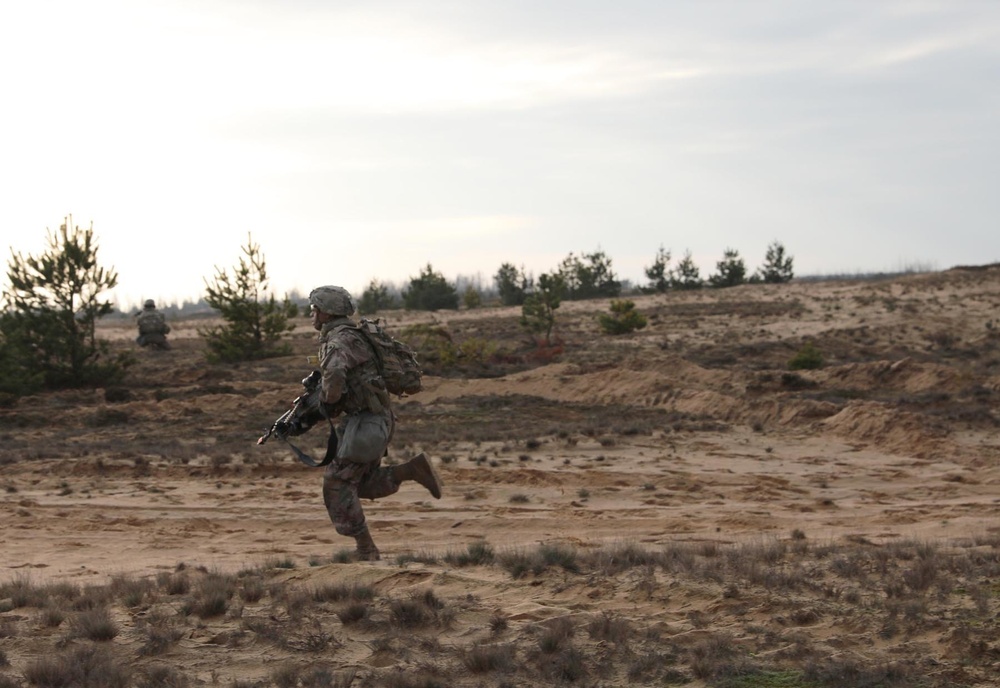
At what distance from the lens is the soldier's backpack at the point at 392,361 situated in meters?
8.64

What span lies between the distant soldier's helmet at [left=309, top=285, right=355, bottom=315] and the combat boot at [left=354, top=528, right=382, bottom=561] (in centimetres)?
176

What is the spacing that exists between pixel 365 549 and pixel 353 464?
2.40ft

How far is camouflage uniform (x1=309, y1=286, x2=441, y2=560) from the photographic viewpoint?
8.44m

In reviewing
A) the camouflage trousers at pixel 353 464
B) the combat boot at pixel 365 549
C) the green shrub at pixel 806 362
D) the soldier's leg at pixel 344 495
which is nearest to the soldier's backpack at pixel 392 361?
the camouflage trousers at pixel 353 464

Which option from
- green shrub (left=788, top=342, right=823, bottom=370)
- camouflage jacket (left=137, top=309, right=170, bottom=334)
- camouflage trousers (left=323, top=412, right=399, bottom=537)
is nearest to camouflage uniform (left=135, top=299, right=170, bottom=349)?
camouflage jacket (left=137, top=309, right=170, bottom=334)

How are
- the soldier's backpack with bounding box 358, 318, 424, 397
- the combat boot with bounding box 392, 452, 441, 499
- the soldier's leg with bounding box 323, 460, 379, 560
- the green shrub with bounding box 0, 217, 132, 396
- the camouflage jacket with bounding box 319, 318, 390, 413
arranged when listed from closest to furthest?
the camouflage jacket with bounding box 319, 318, 390, 413
the soldier's leg with bounding box 323, 460, 379, 560
the soldier's backpack with bounding box 358, 318, 424, 397
the combat boot with bounding box 392, 452, 441, 499
the green shrub with bounding box 0, 217, 132, 396

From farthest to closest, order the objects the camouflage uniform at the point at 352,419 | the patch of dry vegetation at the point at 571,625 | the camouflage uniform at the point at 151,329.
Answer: the camouflage uniform at the point at 151,329, the camouflage uniform at the point at 352,419, the patch of dry vegetation at the point at 571,625

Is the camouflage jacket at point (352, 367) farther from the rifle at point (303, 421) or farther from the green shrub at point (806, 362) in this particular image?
the green shrub at point (806, 362)

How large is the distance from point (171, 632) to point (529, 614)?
2.20 meters

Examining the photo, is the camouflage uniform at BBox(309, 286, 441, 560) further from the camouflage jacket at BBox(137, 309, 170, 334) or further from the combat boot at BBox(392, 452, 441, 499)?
the camouflage jacket at BBox(137, 309, 170, 334)

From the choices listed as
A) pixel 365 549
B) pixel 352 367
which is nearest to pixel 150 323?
pixel 365 549

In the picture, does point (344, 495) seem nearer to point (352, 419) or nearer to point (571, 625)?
point (352, 419)

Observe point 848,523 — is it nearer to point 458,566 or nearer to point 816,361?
point 458,566

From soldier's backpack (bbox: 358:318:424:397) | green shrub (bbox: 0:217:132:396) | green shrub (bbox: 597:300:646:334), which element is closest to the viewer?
soldier's backpack (bbox: 358:318:424:397)
